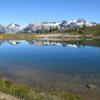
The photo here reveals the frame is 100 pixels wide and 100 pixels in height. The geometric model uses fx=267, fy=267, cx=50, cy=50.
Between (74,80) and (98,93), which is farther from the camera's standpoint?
(74,80)

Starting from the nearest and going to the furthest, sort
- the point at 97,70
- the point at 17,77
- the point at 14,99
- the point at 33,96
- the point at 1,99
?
the point at 1,99 → the point at 14,99 → the point at 33,96 → the point at 17,77 → the point at 97,70

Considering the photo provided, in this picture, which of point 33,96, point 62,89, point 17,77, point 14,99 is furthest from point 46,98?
point 17,77

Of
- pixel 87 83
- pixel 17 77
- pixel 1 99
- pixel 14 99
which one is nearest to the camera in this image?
pixel 1 99

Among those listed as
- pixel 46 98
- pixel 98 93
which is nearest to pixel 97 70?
pixel 98 93

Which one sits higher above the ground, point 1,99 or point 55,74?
point 1,99

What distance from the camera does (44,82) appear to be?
37.0 metres

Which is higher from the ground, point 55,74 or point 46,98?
point 46,98

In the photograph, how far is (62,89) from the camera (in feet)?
107

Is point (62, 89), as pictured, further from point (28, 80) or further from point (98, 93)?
point (28, 80)

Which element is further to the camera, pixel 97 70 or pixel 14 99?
pixel 97 70

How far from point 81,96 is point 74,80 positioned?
826cm

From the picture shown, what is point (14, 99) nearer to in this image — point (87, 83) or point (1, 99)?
point (1, 99)

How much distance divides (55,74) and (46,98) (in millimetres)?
22156

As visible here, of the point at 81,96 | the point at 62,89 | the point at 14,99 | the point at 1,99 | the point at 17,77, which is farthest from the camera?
the point at 17,77
